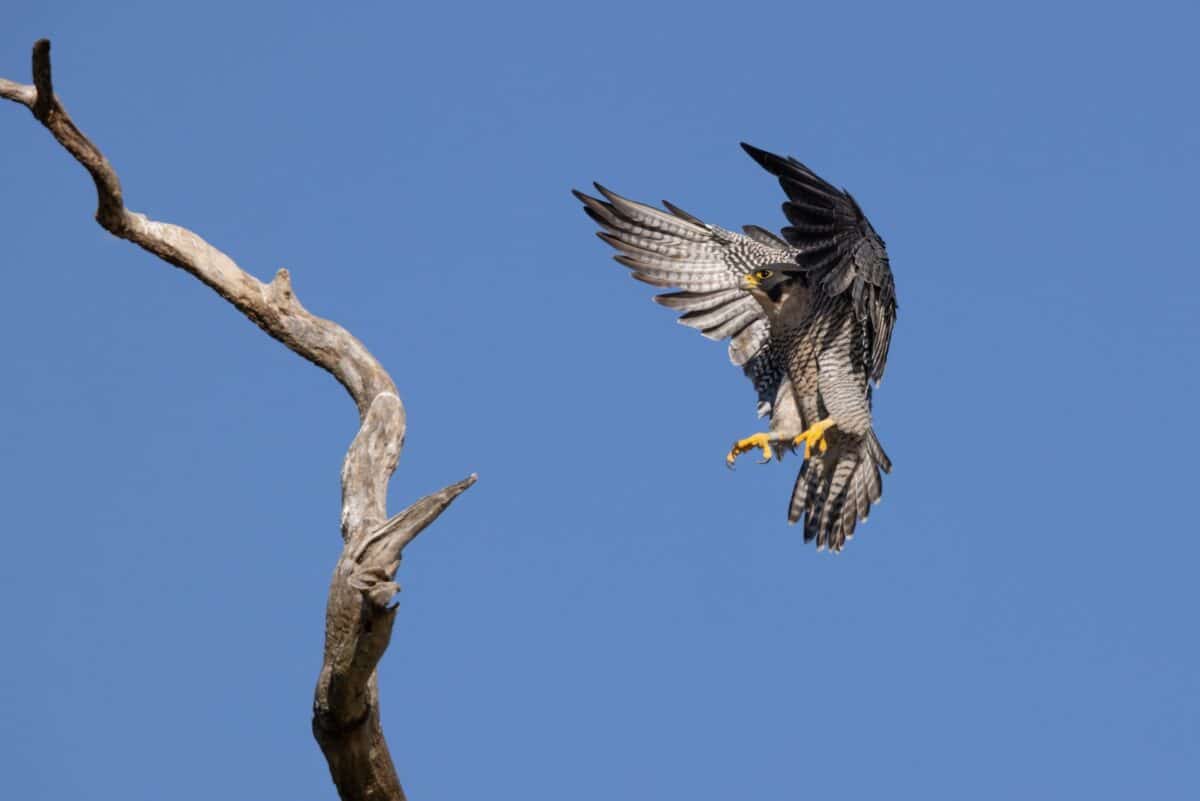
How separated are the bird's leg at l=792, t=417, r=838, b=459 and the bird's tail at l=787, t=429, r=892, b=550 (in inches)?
15.5

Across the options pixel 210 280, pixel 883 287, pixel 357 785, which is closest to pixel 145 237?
pixel 210 280

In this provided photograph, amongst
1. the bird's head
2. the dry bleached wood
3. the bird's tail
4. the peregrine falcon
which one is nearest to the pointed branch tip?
the dry bleached wood

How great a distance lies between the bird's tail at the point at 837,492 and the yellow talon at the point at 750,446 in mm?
637

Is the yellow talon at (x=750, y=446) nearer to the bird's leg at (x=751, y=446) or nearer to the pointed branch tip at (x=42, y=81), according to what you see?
the bird's leg at (x=751, y=446)

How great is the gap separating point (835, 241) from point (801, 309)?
2.93 feet

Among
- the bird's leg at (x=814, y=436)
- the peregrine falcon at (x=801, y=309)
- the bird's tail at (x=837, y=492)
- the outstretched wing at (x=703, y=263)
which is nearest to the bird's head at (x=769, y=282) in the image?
the peregrine falcon at (x=801, y=309)

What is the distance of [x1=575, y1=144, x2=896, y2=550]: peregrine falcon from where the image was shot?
31.4 feet

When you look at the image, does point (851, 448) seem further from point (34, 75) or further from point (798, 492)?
point (34, 75)

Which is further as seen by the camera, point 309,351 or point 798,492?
point 798,492

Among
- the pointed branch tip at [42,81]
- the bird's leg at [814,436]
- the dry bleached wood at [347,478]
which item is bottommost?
the dry bleached wood at [347,478]

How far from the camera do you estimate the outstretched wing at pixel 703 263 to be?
432 inches

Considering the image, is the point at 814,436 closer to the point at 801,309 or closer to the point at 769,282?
the point at 801,309

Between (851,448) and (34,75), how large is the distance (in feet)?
18.8

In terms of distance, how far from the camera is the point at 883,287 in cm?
976
